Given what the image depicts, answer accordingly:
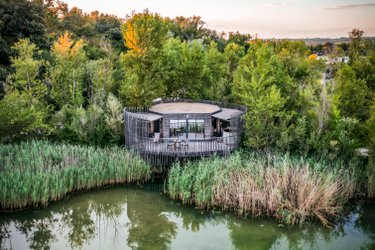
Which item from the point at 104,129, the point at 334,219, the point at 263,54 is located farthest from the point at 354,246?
the point at 104,129

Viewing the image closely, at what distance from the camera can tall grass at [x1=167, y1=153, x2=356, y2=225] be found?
14.9 metres

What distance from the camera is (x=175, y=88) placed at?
29062 millimetres

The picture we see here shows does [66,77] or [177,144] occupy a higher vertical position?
[66,77]

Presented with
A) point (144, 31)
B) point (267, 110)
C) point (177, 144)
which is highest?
point (144, 31)

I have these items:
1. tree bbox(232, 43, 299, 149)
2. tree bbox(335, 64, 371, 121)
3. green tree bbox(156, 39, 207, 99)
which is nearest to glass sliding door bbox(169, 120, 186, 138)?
tree bbox(232, 43, 299, 149)

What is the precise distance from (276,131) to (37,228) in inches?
519

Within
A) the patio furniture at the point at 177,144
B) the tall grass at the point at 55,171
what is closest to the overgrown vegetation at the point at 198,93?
the tall grass at the point at 55,171

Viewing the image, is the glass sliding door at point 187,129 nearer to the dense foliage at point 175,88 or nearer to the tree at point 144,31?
the dense foliage at point 175,88

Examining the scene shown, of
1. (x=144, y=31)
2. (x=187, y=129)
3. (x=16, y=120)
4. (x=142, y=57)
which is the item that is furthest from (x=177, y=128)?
(x=16, y=120)

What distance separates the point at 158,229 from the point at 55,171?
580 cm

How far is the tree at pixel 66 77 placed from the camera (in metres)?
25.5

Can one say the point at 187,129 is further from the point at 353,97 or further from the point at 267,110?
the point at 353,97

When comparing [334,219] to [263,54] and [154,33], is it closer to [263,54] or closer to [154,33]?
[263,54]

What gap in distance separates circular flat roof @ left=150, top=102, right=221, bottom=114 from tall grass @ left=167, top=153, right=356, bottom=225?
5.45 metres
